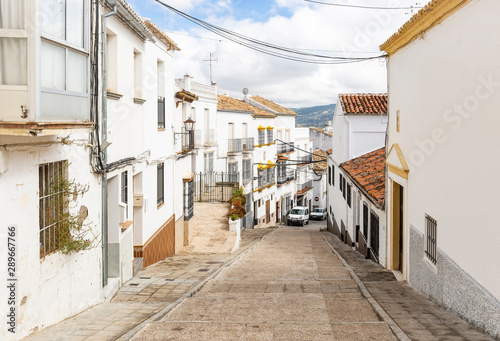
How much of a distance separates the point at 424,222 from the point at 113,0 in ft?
22.6

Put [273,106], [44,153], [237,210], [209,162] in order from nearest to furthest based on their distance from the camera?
[44,153], [237,210], [209,162], [273,106]

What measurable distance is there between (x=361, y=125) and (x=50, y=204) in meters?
17.4

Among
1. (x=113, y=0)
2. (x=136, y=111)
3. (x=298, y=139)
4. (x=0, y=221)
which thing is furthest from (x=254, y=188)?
(x=0, y=221)

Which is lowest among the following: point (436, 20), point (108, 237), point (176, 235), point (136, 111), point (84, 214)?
point (176, 235)

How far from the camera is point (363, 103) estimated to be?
2242 cm

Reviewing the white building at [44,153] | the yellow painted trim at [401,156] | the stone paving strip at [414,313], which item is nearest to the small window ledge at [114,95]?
the white building at [44,153]

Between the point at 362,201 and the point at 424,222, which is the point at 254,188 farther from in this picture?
the point at 424,222

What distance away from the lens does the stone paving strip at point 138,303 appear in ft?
19.9

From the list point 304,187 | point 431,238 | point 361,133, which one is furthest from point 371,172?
point 304,187

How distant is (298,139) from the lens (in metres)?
50.9

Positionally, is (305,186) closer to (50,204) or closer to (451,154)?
(451,154)

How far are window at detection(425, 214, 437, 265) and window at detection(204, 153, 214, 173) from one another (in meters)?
21.6

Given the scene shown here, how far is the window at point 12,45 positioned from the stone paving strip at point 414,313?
17.2 feet

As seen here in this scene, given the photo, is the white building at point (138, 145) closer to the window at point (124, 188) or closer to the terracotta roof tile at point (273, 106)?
the window at point (124, 188)
